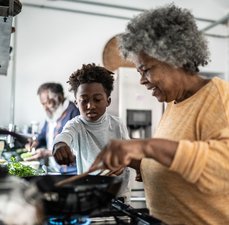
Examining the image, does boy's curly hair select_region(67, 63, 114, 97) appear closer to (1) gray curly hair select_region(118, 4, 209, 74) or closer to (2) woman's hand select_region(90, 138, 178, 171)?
(1) gray curly hair select_region(118, 4, 209, 74)

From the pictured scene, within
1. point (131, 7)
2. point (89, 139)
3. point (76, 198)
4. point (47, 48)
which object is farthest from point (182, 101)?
point (131, 7)

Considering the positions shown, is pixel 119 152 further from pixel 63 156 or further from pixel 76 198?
pixel 63 156

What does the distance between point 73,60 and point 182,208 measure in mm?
2894

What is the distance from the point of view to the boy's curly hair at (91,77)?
146cm

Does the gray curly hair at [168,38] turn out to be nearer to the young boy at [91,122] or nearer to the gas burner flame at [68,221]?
the gas burner flame at [68,221]

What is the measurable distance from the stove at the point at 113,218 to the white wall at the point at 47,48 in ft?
8.76

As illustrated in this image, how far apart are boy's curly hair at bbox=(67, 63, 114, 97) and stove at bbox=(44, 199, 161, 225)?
0.68 meters

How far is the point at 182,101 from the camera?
36.5 inches

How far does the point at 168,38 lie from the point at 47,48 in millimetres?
2857

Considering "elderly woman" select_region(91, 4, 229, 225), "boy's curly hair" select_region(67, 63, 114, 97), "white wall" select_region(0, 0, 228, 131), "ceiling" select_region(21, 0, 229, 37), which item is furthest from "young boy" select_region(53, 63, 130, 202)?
"ceiling" select_region(21, 0, 229, 37)

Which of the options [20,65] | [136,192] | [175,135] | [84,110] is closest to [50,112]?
[20,65]

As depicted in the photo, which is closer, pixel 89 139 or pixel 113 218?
pixel 113 218

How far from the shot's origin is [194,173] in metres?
0.68

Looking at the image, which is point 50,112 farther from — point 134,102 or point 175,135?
point 175,135
